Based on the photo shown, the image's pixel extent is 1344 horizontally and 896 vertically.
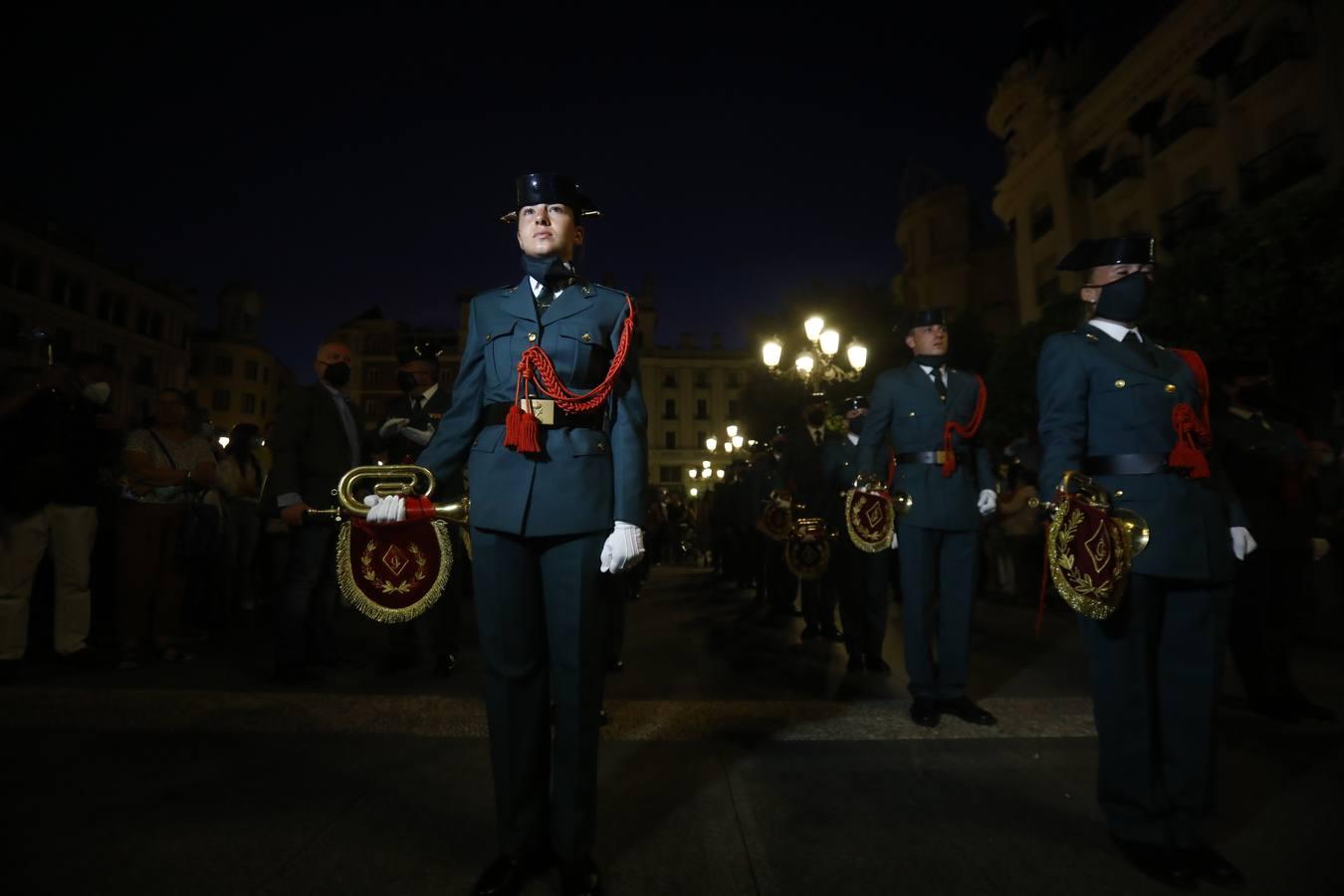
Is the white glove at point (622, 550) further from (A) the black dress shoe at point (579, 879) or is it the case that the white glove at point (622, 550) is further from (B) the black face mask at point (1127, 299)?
(B) the black face mask at point (1127, 299)

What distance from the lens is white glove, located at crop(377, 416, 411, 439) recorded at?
5382mm

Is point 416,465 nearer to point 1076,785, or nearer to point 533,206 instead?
point 533,206

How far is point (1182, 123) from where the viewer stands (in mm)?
21016

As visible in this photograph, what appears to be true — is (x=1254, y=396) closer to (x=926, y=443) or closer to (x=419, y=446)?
(x=926, y=443)

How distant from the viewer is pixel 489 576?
92.0 inches

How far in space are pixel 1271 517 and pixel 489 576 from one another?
5.14 m

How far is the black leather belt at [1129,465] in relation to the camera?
266 cm

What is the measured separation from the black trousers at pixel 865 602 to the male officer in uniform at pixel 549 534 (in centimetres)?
311

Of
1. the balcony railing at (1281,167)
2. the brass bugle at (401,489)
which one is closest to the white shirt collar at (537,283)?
the brass bugle at (401,489)

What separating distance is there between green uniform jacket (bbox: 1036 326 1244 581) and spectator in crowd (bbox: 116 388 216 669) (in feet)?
19.1

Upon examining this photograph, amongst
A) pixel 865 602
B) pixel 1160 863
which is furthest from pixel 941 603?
pixel 1160 863

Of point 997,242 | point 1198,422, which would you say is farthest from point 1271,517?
point 997,242

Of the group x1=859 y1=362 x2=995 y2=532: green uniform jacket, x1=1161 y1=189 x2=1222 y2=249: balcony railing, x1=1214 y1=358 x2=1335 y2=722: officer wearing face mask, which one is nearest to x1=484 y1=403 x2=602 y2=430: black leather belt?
x1=859 y1=362 x2=995 y2=532: green uniform jacket

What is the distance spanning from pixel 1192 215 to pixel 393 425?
23866 millimetres
